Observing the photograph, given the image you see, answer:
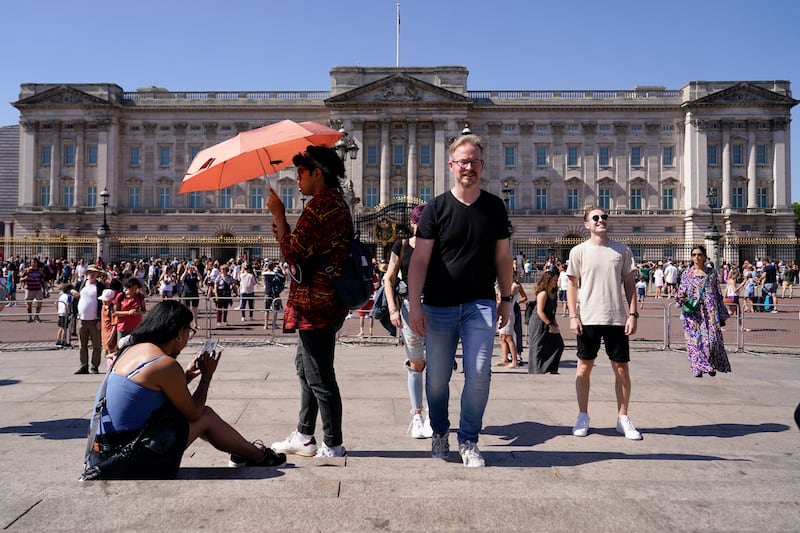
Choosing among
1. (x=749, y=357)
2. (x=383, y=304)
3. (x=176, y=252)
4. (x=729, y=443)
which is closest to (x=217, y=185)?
(x=383, y=304)

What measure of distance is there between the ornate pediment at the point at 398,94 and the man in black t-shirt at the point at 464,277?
5144 cm

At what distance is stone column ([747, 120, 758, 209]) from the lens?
53.3 m

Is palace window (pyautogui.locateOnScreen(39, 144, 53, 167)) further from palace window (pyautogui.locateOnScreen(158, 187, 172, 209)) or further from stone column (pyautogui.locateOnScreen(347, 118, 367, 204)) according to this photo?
stone column (pyautogui.locateOnScreen(347, 118, 367, 204))

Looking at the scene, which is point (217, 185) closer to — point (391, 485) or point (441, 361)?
point (441, 361)

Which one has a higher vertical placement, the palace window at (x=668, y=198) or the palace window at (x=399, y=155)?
the palace window at (x=399, y=155)

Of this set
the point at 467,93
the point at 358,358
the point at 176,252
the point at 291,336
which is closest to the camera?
the point at 358,358

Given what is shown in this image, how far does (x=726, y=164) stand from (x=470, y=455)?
5784 cm

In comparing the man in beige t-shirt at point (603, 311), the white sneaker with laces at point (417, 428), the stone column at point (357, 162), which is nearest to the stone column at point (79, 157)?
the stone column at point (357, 162)

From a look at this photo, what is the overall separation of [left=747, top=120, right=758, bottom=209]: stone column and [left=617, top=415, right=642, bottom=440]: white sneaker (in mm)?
56555

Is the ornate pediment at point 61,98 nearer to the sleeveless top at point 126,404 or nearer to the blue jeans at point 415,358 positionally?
the blue jeans at point 415,358

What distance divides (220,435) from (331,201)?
1705 millimetres

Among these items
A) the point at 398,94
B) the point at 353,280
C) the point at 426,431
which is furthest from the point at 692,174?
the point at 353,280

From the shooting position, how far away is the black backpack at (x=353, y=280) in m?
4.04

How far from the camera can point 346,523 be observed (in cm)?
279
